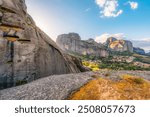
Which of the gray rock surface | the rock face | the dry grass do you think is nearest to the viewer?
the dry grass

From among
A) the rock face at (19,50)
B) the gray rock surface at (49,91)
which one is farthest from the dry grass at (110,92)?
the rock face at (19,50)

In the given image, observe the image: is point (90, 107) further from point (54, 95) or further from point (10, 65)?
point (10, 65)

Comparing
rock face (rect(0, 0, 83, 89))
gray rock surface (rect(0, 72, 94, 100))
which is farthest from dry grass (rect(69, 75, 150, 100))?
rock face (rect(0, 0, 83, 89))

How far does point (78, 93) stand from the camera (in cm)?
1588

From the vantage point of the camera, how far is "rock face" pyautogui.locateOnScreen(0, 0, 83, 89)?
21641 millimetres

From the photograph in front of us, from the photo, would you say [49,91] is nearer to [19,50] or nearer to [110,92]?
[110,92]

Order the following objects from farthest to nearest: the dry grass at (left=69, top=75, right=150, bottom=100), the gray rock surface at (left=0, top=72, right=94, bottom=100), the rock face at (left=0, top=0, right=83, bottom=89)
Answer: the rock face at (left=0, top=0, right=83, bottom=89) → the gray rock surface at (left=0, top=72, right=94, bottom=100) → the dry grass at (left=69, top=75, right=150, bottom=100)

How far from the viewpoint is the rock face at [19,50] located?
71.0 feet

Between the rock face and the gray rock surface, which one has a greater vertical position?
the rock face

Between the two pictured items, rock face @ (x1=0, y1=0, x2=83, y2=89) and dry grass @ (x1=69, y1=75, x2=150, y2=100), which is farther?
rock face @ (x1=0, y1=0, x2=83, y2=89)

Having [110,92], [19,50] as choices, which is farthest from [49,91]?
[19,50]

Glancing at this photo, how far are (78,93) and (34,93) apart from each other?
4.06 m

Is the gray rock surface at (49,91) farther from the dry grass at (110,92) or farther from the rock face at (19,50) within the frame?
the rock face at (19,50)

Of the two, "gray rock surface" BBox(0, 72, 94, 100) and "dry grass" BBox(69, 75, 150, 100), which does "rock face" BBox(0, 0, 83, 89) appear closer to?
"gray rock surface" BBox(0, 72, 94, 100)
